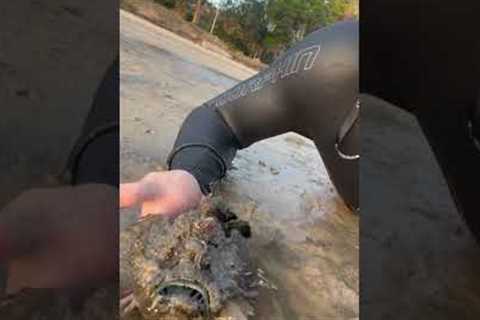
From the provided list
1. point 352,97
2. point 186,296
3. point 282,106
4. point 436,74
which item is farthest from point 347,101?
point 186,296

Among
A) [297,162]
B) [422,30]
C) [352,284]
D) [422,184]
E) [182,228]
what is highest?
[422,30]

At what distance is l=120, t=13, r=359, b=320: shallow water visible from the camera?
0.71m

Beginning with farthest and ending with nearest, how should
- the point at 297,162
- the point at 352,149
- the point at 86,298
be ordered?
the point at 297,162, the point at 352,149, the point at 86,298

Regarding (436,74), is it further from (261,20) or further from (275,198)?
(275,198)

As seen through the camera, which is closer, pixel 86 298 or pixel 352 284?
pixel 86 298

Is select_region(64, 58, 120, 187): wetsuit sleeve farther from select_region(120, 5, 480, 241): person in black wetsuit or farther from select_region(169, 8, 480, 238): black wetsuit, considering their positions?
select_region(169, 8, 480, 238): black wetsuit

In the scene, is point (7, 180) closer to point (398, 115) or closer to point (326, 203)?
point (398, 115)

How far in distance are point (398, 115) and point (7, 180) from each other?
446mm

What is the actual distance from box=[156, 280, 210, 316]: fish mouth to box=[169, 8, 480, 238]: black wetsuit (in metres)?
0.23

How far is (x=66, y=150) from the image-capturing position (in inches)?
8.9

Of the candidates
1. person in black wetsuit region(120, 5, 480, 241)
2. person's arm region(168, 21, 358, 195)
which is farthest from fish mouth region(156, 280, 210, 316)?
person's arm region(168, 21, 358, 195)

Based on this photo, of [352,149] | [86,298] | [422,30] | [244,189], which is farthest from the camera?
[244,189]

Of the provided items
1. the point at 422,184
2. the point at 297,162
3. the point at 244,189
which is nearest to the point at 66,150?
the point at 422,184

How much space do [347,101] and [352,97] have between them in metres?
0.01
